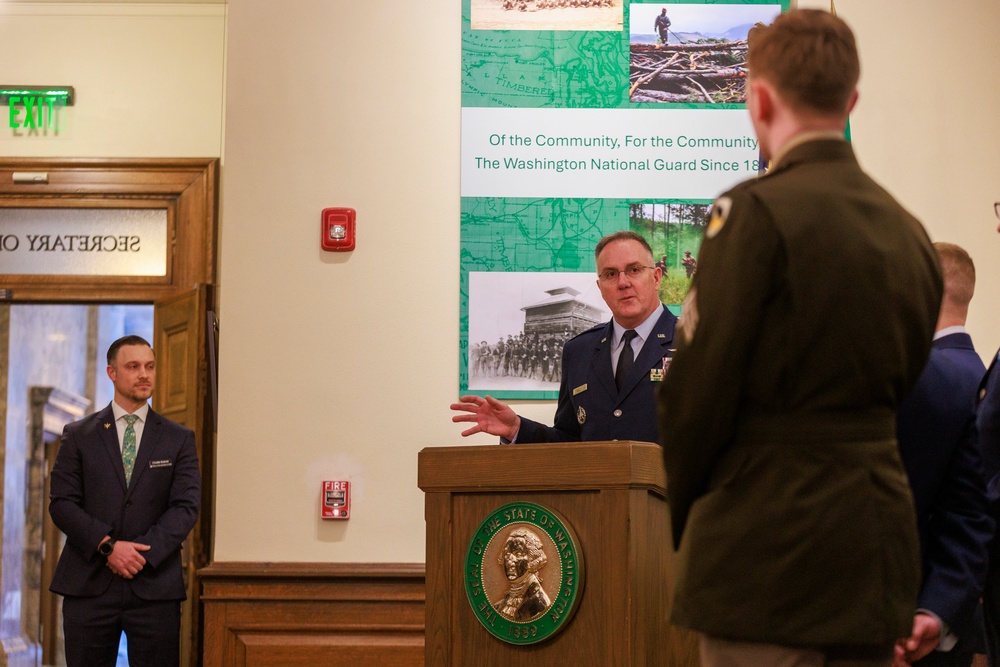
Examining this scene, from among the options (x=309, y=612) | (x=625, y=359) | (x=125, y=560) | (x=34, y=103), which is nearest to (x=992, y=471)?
(x=625, y=359)

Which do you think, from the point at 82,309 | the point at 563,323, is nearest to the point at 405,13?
the point at 563,323

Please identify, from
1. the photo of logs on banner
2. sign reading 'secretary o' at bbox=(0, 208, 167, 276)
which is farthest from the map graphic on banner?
sign reading 'secretary o' at bbox=(0, 208, 167, 276)

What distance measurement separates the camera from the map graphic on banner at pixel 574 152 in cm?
482

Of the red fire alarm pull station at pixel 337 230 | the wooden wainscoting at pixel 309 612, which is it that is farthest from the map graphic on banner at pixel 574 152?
the wooden wainscoting at pixel 309 612

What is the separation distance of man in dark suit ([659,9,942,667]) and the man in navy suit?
53cm

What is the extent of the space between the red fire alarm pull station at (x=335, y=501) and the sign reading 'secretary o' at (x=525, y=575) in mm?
2207

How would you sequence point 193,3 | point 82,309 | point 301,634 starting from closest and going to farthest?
point 301,634 → point 193,3 → point 82,309

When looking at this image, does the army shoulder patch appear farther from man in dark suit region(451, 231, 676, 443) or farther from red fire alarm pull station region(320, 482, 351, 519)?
red fire alarm pull station region(320, 482, 351, 519)

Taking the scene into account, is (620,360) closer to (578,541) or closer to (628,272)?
(628,272)

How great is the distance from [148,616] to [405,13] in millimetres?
2742

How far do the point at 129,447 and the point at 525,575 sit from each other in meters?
3.00

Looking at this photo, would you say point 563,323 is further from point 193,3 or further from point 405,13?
point 193,3

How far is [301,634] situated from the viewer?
4707 millimetres

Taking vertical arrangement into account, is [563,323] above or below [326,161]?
below
